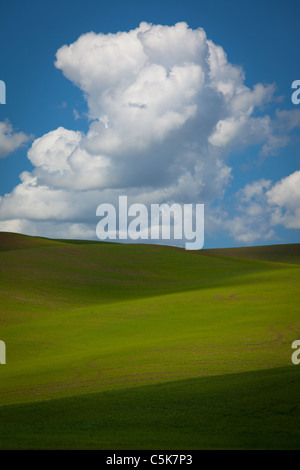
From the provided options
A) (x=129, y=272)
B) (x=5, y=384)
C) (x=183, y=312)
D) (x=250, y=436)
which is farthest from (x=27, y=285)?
(x=250, y=436)

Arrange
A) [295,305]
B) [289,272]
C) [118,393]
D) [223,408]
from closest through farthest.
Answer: [223,408], [118,393], [295,305], [289,272]

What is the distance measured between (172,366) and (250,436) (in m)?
9.48

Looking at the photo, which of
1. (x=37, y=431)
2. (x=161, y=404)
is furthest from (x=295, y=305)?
(x=37, y=431)

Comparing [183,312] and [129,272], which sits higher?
[129,272]

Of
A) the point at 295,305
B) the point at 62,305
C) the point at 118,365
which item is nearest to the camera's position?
the point at 118,365

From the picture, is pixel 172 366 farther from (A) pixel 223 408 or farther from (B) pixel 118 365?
(A) pixel 223 408

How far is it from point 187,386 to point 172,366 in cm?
397

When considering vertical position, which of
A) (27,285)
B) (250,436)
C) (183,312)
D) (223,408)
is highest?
(27,285)

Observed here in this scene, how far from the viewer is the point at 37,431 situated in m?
14.6

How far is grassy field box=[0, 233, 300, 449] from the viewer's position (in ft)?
48.1

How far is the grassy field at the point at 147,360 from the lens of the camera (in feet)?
48.1

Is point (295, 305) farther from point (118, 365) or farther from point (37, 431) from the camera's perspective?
point (37, 431)

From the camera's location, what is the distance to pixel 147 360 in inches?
974

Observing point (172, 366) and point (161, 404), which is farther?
point (172, 366)
